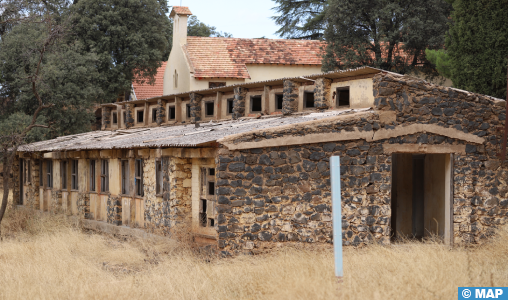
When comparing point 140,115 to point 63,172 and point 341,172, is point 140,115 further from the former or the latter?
point 341,172

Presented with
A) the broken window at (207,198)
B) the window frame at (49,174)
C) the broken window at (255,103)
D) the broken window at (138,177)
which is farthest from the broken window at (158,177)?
the window frame at (49,174)

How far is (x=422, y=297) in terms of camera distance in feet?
23.1

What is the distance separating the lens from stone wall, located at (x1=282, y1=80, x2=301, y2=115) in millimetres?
15523

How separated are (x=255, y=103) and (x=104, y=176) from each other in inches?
211

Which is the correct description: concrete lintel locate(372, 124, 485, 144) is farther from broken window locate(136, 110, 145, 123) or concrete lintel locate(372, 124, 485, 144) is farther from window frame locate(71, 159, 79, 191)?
broken window locate(136, 110, 145, 123)

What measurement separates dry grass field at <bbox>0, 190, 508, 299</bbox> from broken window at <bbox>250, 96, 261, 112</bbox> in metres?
6.56

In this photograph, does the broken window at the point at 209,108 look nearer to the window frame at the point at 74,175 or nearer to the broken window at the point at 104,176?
the broken window at the point at 104,176

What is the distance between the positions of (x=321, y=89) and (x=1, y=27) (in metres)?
18.5

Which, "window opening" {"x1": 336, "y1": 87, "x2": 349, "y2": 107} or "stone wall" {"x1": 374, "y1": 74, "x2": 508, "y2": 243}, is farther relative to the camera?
"window opening" {"x1": 336, "y1": 87, "x2": 349, "y2": 107}

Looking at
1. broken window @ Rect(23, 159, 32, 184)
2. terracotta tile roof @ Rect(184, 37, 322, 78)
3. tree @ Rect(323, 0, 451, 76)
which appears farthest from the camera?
terracotta tile roof @ Rect(184, 37, 322, 78)

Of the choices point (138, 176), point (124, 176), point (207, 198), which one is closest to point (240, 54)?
point (124, 176)

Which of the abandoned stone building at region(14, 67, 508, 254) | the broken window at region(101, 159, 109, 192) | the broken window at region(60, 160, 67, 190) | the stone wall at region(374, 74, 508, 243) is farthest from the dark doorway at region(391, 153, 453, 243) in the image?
the broken window at region(60, 160, 67, 190)

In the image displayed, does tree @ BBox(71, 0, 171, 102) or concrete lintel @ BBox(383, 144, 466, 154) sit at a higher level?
tree @ BBox(71, 0, 171, 102)

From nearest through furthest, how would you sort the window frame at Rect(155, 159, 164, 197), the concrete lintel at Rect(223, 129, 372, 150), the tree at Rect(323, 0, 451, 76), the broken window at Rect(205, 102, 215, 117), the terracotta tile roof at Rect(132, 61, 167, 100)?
the concrete lintel at Rect(223, 129, 372, 150) → the window frame at Rect(155, 159, 164, 197) → the broken window at Rect(205, 102, 215, 117) → the tree at Rect(323, 0, 451, 76) → the terracotta tile roof at Rect(132, 61, 167, 100)
